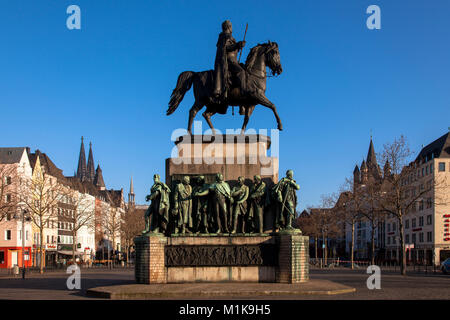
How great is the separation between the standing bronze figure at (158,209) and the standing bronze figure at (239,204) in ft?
7.81

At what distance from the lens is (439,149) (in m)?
88.4

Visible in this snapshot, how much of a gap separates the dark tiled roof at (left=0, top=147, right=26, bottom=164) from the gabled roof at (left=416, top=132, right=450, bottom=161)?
61.9 meters

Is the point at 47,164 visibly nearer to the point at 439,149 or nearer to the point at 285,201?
the point at 439,149

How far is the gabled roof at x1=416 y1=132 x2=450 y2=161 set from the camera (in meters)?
87.4

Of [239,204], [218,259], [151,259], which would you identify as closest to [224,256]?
[218,259]

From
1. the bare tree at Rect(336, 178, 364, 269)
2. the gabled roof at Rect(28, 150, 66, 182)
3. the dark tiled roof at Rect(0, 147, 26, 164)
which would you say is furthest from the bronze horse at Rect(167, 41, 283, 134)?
the gabled roof at Rect(28, 150, 66, 182)

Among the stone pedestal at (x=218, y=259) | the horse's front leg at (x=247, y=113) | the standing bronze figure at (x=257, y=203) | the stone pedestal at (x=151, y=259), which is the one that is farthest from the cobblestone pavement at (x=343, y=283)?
the horse's front leg at (x=247, y=113)

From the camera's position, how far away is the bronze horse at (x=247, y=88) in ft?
73.2
